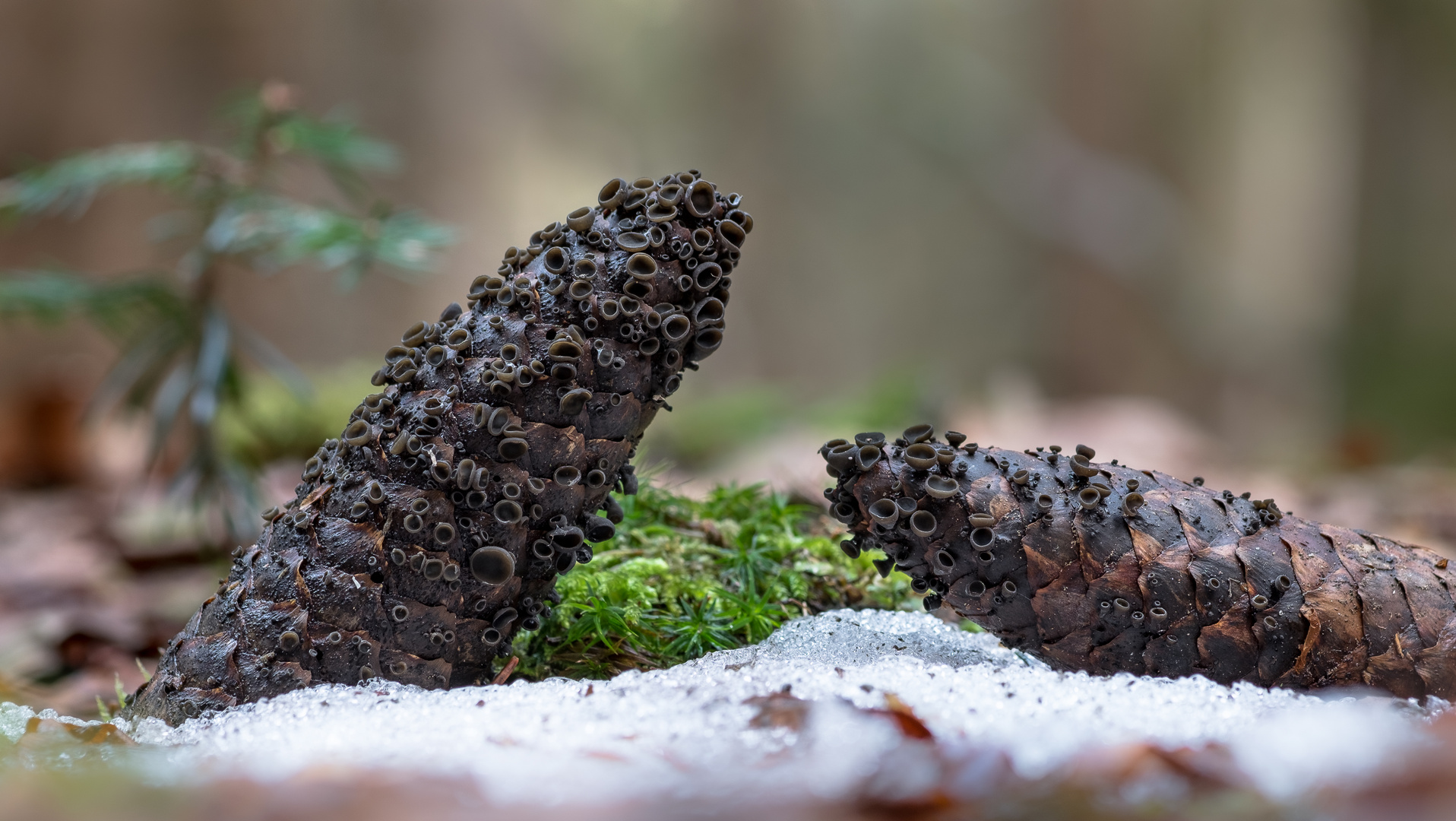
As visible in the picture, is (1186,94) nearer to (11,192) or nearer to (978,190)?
(978,190)

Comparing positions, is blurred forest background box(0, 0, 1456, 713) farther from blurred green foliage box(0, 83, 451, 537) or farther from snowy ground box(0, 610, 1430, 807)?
snowy ground box(0, 610, 1430, 807)

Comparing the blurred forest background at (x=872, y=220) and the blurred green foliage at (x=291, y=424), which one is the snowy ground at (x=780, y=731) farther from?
the blurred green foliage at (x=291, y=424)

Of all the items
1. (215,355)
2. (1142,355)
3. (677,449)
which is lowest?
(215,355)

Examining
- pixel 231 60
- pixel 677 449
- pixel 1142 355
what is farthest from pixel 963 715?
pixel 231 60

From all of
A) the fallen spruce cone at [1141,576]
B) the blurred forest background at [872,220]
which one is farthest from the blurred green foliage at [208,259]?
the fallen spruce cone at [1141,576]

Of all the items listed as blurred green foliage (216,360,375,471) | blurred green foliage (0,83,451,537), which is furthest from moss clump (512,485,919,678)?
blurred green foliage (216,360,375,471)

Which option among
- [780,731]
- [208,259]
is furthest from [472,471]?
[208,259]
